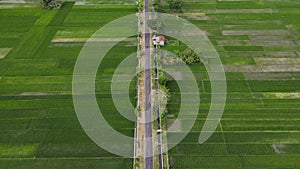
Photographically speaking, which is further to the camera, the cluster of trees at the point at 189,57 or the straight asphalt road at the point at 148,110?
the cluster of trees at the point at 189,57

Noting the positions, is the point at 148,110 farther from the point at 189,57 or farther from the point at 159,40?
the point at 159,40

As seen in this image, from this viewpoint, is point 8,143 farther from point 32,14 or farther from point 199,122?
point 32,14

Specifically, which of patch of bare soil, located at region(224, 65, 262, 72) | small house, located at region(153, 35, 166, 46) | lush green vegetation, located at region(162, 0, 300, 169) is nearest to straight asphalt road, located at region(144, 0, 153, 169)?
small house, located at region(153, 35, 166, 46)

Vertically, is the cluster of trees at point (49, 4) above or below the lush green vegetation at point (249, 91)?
above

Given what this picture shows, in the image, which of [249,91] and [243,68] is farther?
[243,68]

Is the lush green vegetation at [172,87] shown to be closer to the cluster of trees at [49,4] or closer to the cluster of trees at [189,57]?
the cluster of trees at [189,57]

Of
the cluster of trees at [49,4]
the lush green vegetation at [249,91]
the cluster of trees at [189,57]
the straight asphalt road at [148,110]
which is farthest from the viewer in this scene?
the cluster of trees at [49,4]

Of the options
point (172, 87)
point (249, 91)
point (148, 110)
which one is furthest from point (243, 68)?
point (148, 110)

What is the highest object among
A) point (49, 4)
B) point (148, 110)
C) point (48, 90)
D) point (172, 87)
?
point (49, 4)

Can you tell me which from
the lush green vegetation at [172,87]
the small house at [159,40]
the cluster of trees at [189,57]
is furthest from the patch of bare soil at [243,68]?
the small house at [159,40]

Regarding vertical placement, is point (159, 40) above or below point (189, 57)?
above

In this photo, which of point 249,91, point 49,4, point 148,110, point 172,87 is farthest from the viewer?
point 49,4

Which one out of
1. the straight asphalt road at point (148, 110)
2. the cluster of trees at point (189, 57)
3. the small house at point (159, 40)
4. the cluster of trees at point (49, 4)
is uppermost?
the cluster of trees at point (49, 4)
